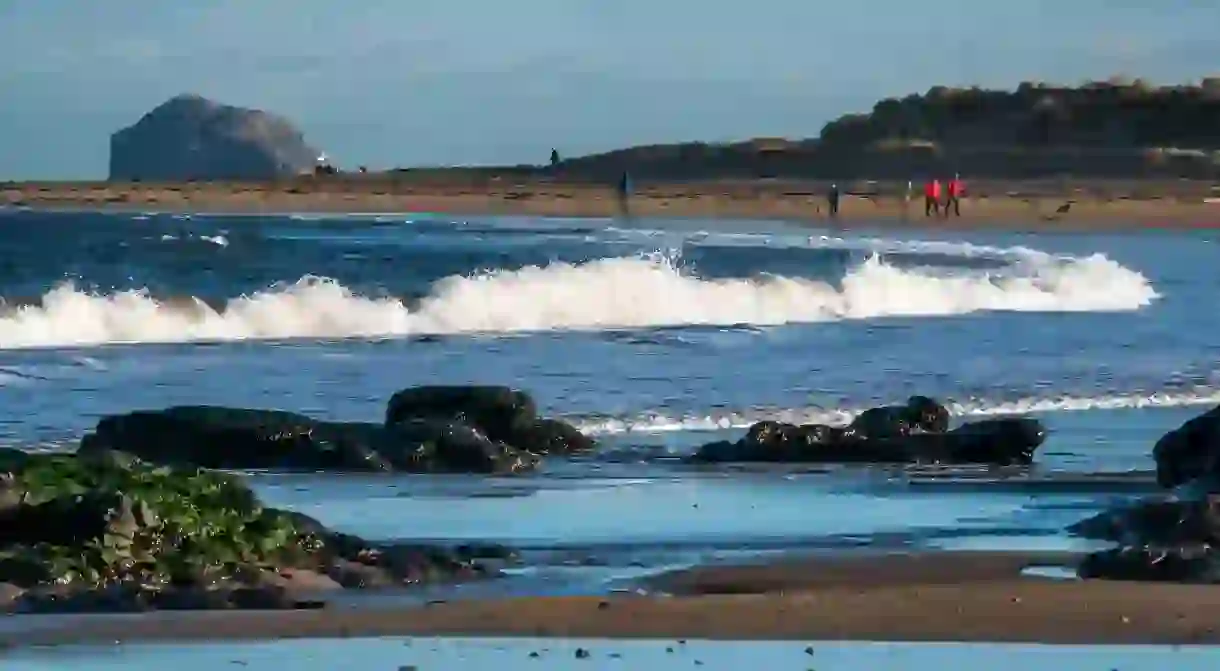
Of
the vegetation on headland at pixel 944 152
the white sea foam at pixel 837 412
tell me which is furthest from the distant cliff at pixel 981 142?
the white sea foam at pixel 837 412

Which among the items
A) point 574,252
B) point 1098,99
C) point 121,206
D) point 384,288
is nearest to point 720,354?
point 384,288

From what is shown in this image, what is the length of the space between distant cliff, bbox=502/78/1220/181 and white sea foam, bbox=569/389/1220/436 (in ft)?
261

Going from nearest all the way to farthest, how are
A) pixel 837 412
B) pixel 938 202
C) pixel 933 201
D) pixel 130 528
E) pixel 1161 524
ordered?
pixel 130 528, pixel 1161 524, pixel 837 412, pixel 933 201, pixel 938 202

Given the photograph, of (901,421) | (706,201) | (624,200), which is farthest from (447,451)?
(706,201)

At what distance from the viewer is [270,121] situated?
141625 millimetres

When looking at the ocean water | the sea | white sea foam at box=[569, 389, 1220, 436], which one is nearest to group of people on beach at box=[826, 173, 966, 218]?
the sea

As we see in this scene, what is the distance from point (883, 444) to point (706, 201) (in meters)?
64.1

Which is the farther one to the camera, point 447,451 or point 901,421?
point 901,421

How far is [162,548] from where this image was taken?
10.5 metres

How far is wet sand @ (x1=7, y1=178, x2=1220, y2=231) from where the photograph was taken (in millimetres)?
69688

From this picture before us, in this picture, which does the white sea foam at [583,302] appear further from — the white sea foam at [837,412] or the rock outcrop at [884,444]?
the rock outcrop at [884,444]

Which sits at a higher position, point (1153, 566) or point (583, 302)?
point (1153, 566)

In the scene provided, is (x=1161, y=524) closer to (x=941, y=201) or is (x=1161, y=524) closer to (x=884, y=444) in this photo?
(x=884, y=444)

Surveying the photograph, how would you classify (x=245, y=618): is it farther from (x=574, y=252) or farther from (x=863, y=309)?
(x=574, y=252)
